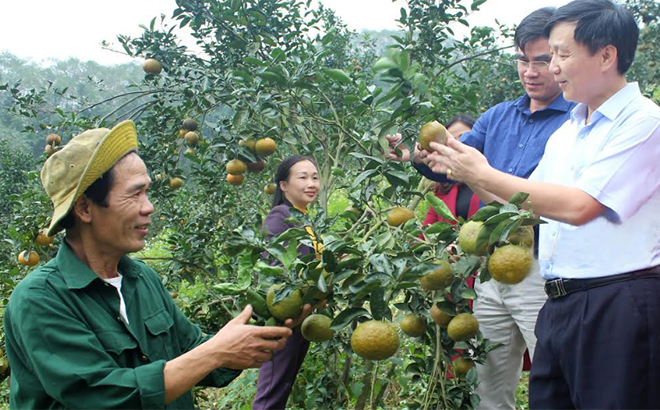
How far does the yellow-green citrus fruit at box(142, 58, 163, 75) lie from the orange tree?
23 millimetres

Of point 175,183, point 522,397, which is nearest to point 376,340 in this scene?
→ point 175,183

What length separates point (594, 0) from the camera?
4.26 feet

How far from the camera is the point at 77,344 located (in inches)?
43.4

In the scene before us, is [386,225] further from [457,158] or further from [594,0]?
[594,0]

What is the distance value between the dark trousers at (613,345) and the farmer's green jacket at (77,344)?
→ 931mm

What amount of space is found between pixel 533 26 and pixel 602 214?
73cm

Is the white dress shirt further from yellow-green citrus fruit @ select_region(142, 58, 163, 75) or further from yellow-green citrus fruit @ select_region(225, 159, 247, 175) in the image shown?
yellow-green citrus fruit @ select_region(142, 58, 163, 75)

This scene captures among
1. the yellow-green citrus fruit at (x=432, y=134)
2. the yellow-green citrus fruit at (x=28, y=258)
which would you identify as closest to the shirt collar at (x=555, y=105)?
the yellow-green citrus fruit at (x=432, y=134)

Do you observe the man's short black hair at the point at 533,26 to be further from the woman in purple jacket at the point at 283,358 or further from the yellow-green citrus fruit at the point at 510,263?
the woman in purple jacket at the point at 283,358

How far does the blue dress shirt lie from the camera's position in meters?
1.84

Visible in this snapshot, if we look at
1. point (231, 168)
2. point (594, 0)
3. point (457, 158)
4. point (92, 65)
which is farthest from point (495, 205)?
point (92, 65)

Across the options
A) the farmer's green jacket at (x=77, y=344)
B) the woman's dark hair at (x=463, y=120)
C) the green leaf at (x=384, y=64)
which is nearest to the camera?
the farmer's green jacket at (x=77, y=344)

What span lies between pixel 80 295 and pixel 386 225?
31.0 inches

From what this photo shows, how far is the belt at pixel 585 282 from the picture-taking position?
4.04ft
